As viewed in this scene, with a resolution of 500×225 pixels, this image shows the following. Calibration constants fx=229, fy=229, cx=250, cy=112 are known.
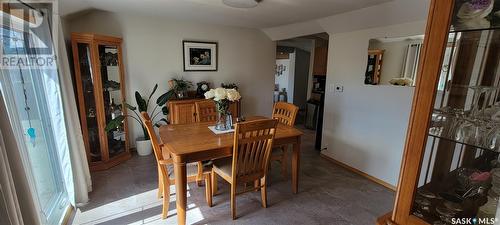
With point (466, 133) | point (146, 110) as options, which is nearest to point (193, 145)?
point (466, 133)

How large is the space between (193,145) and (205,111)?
1.11 m

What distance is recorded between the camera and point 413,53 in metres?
2.42

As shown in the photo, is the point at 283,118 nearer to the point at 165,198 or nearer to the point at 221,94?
the point at 221,94

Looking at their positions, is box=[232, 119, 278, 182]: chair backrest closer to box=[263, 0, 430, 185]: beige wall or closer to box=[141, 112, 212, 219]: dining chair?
box=[141, 112, 212, 219]: dining chair

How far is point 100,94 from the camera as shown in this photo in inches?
117

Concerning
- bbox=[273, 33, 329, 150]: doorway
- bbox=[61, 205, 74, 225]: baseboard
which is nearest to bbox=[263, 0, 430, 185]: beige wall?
bbox=[273, 33, 329, 150]: doorway

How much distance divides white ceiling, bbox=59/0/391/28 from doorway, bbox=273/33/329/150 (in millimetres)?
1975

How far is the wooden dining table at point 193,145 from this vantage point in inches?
73.0

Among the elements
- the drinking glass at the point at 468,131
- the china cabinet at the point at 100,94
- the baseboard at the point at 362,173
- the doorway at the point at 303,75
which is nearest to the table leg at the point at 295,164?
the baseboard at the point at 362,173

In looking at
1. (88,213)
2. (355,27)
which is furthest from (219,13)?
(88,213)

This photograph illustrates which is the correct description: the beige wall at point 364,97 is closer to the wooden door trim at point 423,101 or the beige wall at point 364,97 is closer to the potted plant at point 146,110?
the wooden door trim at point 423,101

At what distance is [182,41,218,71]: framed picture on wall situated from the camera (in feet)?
12.8

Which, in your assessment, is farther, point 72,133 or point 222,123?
point 222,123

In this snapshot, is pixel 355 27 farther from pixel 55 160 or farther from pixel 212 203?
pixel 55 160
